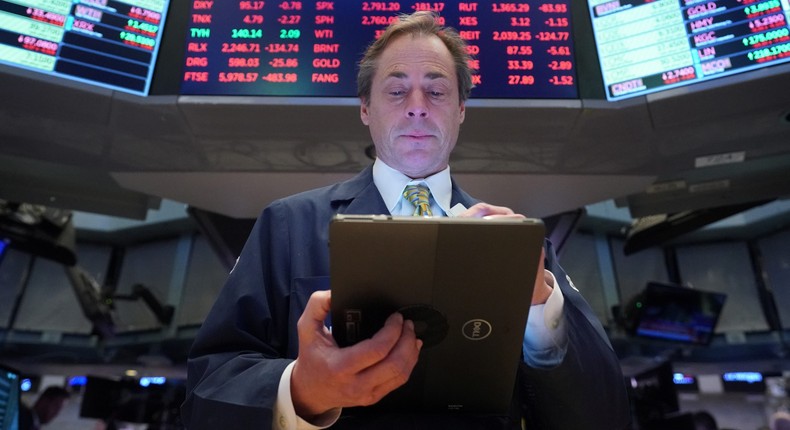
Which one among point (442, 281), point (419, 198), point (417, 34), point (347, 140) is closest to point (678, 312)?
point (347, 140)

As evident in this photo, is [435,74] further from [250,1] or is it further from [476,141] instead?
[250,1]

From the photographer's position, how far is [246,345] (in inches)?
43.2

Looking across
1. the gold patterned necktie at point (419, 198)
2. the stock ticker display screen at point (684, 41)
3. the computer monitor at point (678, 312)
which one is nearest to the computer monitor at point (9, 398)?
the gold patterned necktie at point (419, 198)

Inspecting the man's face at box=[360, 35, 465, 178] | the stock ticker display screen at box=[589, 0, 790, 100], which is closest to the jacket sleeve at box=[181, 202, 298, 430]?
the man's face at box=[360, 35, 465, 178]

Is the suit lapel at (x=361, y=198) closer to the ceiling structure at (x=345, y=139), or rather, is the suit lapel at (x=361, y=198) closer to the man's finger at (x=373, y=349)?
the man's finger at (x=373, y=349)

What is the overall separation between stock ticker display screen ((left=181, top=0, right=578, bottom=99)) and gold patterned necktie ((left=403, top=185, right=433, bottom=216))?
1.66 metres

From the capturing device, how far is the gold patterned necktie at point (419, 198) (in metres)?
1.29

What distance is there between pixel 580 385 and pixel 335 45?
2344 millimetres

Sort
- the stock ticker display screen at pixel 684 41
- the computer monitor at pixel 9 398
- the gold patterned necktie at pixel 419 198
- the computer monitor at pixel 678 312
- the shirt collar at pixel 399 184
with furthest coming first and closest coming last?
1. the computer monitor at pixel 678 312
2. the stock ticker display screen at pixel 684 41
3. the computer monitor at pixel 9 398
4. the shirt collar at pixel 399 184
5. the gold patterned necktie at pixel 419 198

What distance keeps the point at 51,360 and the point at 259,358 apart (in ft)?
30.3

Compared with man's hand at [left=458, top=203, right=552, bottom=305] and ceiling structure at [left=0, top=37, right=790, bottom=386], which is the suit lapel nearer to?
man's hand at [left=458, top=203, right=552, bottom=305]

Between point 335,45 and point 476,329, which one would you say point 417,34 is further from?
point 335,45

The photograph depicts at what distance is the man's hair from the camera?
5.31ft

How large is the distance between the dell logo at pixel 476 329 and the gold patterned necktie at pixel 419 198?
405mm
